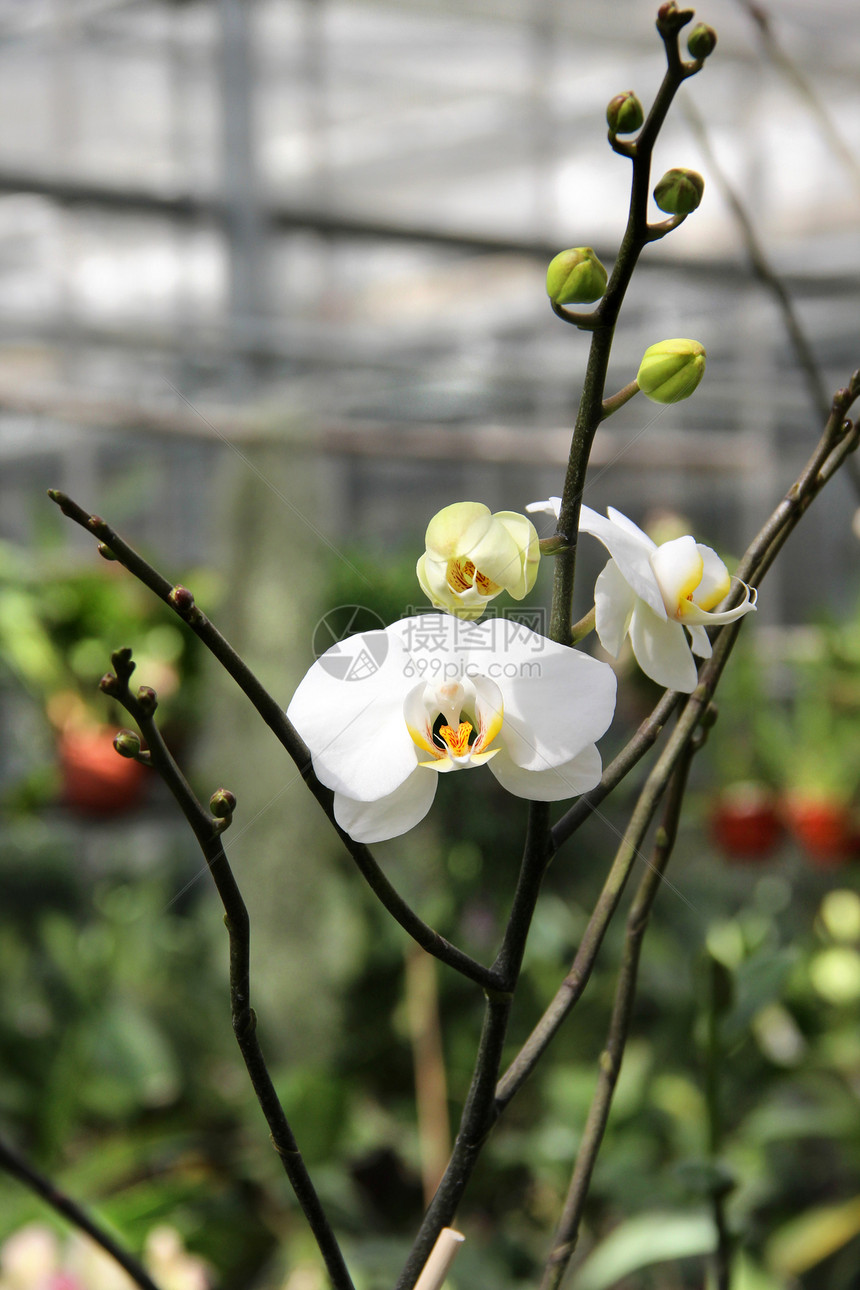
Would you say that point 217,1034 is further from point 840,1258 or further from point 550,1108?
point 840,1258

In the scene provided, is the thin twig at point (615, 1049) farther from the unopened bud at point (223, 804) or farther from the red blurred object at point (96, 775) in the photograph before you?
the red blurred object at point (96, 775)

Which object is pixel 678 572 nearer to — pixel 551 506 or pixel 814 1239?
pixel 551 506

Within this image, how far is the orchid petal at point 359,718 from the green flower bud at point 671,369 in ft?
0.20

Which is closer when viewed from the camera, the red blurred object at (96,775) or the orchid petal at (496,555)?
the orchid petal at (496,555)

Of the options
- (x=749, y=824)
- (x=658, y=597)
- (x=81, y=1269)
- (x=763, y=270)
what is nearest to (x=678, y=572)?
(x=658, y=597)

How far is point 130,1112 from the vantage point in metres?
1.04

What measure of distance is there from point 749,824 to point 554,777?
103 cm

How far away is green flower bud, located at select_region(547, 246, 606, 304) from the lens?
0.17 meters

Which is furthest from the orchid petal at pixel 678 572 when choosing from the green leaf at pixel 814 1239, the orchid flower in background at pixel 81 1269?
the green leaf at pixel 814 1239

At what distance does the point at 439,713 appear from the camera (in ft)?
0.56

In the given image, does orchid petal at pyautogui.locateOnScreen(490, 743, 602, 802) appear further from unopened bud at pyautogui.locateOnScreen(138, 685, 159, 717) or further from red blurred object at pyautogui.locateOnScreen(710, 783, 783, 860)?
red blurred object at pyautogui.locateOnScreen(710, 783, 783, 860)

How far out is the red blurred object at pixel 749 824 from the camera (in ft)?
3.73

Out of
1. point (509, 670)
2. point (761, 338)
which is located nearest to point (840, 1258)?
point (509, 670)

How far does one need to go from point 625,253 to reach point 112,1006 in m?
1.08
